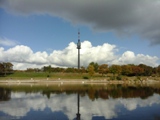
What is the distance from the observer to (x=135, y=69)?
151 m

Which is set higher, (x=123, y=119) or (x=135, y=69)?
(x=135, y=69)

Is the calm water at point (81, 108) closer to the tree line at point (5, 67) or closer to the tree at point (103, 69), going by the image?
the tree line at point (5, 67)

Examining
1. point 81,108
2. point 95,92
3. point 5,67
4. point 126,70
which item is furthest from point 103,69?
point 81,108

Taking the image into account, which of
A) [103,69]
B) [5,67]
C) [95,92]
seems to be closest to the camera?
[95,92]

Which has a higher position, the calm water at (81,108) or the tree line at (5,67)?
the tree line at (5,67)

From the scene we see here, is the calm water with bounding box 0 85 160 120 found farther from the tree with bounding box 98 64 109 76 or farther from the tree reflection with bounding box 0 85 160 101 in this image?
the tree with bounding box 98 64 109 76

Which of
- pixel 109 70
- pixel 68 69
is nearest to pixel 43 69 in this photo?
pixel 68 69

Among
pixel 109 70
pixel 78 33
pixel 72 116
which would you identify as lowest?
pixel 72 116

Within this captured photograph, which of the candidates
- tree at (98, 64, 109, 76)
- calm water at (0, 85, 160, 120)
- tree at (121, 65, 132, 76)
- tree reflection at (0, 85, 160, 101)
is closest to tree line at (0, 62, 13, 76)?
tree at (98, 64, 109, 76)

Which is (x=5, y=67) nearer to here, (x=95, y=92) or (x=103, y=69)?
(x=103, y=69)

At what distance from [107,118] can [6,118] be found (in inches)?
439

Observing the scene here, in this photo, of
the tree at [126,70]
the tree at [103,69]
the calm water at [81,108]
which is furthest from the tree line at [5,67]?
the calm water at [81,108]

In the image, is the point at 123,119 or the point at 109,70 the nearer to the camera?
the point at 123,119

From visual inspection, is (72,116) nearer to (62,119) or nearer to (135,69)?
(62,119)
